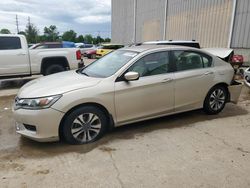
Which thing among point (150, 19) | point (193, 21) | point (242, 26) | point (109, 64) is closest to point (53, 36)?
point (150, 19)

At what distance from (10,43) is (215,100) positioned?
702 cm

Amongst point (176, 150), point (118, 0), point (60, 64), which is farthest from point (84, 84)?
point (118, 0)

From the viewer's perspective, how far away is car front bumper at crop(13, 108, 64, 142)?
132 inches

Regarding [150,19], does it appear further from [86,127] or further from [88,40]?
[88,40]

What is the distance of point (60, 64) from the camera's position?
29.7ft

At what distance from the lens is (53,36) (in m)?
60.7

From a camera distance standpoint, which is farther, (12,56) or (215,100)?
(12,56)

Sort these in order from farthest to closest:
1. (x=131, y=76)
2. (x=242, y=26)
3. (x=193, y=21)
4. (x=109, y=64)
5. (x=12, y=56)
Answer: (x=193, y=21)
(x=242, y=26)
(x=12, y=56)
(x=109, y=64)
(x=131, y=76)

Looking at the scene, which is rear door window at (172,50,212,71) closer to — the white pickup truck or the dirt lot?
the dirt lot

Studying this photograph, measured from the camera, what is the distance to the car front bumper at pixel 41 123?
132 inches

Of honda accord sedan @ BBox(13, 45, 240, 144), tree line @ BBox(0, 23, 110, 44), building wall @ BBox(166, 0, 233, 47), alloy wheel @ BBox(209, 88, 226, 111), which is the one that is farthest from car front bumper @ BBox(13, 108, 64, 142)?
tree line @ BBox(0, 23, 110, 44)

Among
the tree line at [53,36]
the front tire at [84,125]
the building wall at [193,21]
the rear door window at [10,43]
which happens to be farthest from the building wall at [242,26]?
the tree line at [53,36]

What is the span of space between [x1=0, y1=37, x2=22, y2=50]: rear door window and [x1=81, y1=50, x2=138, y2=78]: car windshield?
4.87 metres

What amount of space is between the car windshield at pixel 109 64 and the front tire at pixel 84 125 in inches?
27.6
